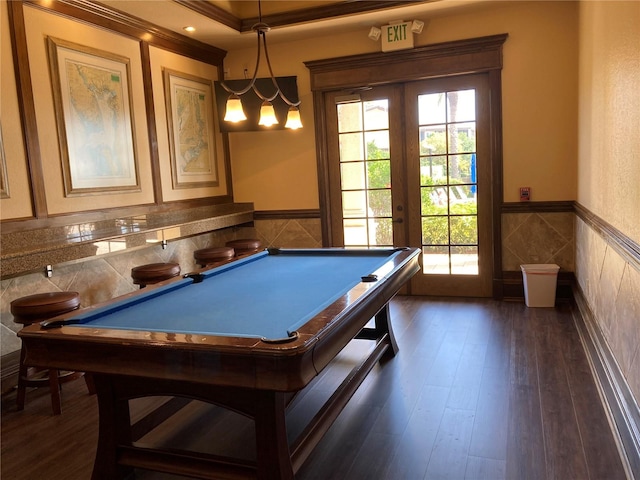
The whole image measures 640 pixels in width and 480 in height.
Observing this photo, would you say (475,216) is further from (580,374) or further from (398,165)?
(580,374)

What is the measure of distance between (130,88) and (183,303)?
9.55ft

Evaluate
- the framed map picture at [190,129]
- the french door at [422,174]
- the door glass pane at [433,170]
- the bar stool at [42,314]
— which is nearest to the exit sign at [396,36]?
the french door at [422,174]

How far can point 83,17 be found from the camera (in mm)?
4207

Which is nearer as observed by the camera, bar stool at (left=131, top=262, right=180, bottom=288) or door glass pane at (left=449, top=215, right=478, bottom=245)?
bar stool at (left=131, top=262, right=180, bottom=288)

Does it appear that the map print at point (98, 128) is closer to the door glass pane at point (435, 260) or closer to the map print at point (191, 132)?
the map print at point (191, 132)

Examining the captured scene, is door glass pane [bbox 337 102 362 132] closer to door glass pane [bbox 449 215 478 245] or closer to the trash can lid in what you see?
door glass pane [bbox 449 215 478 245]

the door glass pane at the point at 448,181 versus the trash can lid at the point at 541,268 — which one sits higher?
the door glass pane at the point at 448,181

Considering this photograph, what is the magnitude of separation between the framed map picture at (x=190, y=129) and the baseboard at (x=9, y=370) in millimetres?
2256

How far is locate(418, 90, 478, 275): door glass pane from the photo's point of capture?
5348 mm

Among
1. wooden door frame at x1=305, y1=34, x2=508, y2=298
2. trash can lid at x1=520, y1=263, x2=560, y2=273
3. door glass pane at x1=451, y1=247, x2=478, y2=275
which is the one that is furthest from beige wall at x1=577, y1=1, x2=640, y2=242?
door glass pane at x1=451, y1=247, x2=478, y2=275

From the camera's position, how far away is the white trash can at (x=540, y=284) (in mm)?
4852

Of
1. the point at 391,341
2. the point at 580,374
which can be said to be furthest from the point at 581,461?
the point at 391,341

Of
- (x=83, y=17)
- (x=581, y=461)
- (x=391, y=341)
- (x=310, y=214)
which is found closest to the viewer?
(x=581, y=461)

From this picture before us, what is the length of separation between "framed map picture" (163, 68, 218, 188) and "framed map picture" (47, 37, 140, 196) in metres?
0.58
